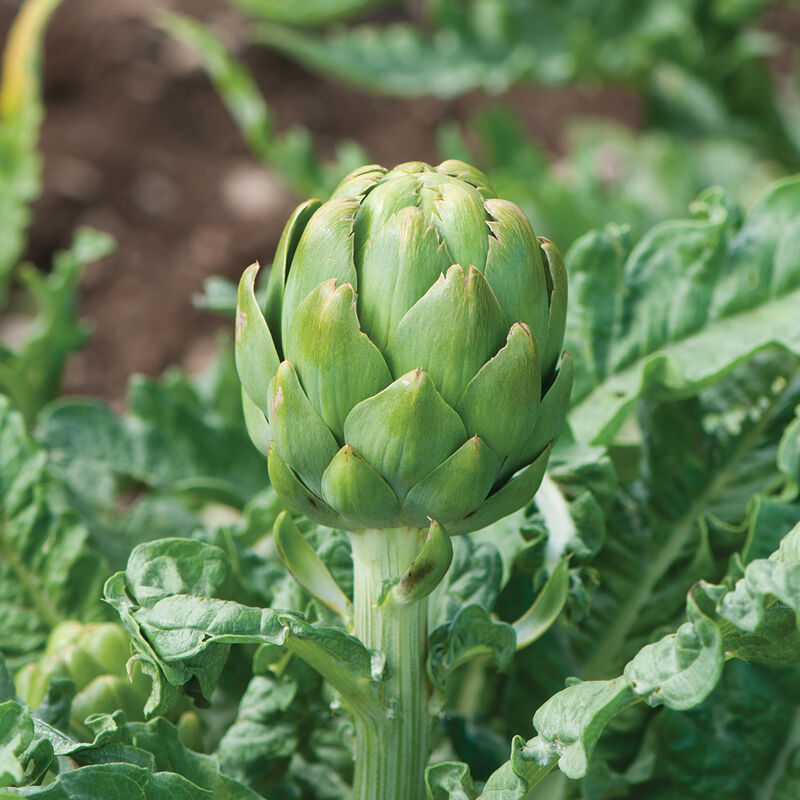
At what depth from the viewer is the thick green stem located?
52 cm

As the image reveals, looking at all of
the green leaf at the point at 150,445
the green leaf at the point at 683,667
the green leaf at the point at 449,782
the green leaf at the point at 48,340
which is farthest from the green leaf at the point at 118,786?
the green leaf at the point at 48,340

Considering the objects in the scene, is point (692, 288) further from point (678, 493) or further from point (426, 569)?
point (426, 569)

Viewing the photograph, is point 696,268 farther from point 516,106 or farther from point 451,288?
point 516,106

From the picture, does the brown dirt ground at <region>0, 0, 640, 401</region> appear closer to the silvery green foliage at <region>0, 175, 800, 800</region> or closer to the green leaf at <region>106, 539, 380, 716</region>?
the silvery green foliage at <region>0, 175, 800, 800</region>

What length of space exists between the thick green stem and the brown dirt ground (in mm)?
1297

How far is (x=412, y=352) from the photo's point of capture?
1.48 ft

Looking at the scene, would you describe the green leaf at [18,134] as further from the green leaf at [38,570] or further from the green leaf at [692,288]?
the green leaf at [692,288]

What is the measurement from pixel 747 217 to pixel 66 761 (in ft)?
1.79

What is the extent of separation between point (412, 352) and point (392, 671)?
0.17m

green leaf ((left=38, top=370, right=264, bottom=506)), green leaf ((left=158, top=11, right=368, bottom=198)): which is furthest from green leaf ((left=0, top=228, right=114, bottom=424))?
green leaf ((left=158, top=11, right=368, bottom=198))

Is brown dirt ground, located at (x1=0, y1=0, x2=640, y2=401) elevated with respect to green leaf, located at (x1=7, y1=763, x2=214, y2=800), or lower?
lower

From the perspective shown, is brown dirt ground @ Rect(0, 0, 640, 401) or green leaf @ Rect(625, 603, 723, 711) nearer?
green leaf @ Rect(625, 603, 723, 711)

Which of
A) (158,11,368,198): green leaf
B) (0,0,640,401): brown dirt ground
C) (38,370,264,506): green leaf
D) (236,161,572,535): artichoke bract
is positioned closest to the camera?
(236,161,572,535): artichoke bract

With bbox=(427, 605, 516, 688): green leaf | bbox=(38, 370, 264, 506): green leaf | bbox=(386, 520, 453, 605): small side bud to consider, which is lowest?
bbox=(38, 370, 264, 506): green leaf
